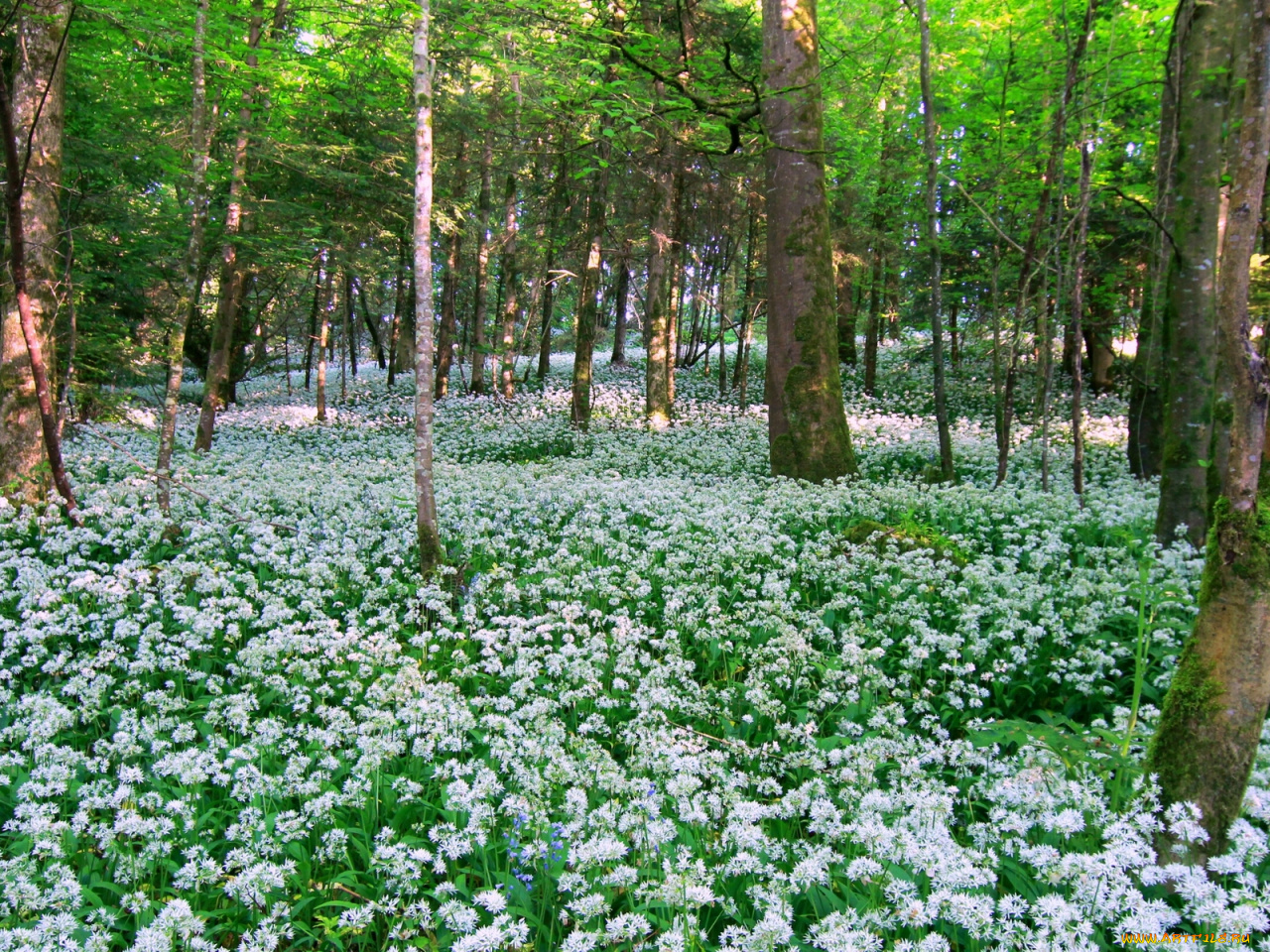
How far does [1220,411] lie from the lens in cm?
542

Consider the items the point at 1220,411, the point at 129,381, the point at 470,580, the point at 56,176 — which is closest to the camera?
the point at 1220,411

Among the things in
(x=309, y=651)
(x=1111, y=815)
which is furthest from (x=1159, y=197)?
(x=309, y=651)

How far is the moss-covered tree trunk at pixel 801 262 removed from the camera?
918 centimetres

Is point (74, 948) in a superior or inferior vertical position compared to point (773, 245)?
inferior

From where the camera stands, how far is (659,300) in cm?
1598

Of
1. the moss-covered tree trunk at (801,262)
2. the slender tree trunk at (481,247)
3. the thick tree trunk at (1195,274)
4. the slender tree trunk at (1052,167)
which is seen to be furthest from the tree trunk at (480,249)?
the thick tree trunk at (1195,274)

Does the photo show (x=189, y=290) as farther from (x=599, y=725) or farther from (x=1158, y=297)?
(x=1158, y=297)

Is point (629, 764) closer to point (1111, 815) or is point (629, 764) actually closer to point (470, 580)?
point (1111, 815)

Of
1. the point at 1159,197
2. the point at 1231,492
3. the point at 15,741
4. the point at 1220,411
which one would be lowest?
the point at 15,741

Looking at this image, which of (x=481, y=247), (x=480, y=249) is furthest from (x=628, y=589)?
(x=481, y=247)

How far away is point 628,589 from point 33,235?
744 cm

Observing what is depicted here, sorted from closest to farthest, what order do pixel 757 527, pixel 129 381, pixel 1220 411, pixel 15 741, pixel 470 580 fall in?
pixel 15 741 < pixel 1220 411 < pixel 470 580 < pixel 757 527 < pixel 129 381

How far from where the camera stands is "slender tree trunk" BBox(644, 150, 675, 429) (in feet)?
51.0

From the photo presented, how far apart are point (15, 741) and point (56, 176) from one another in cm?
652
